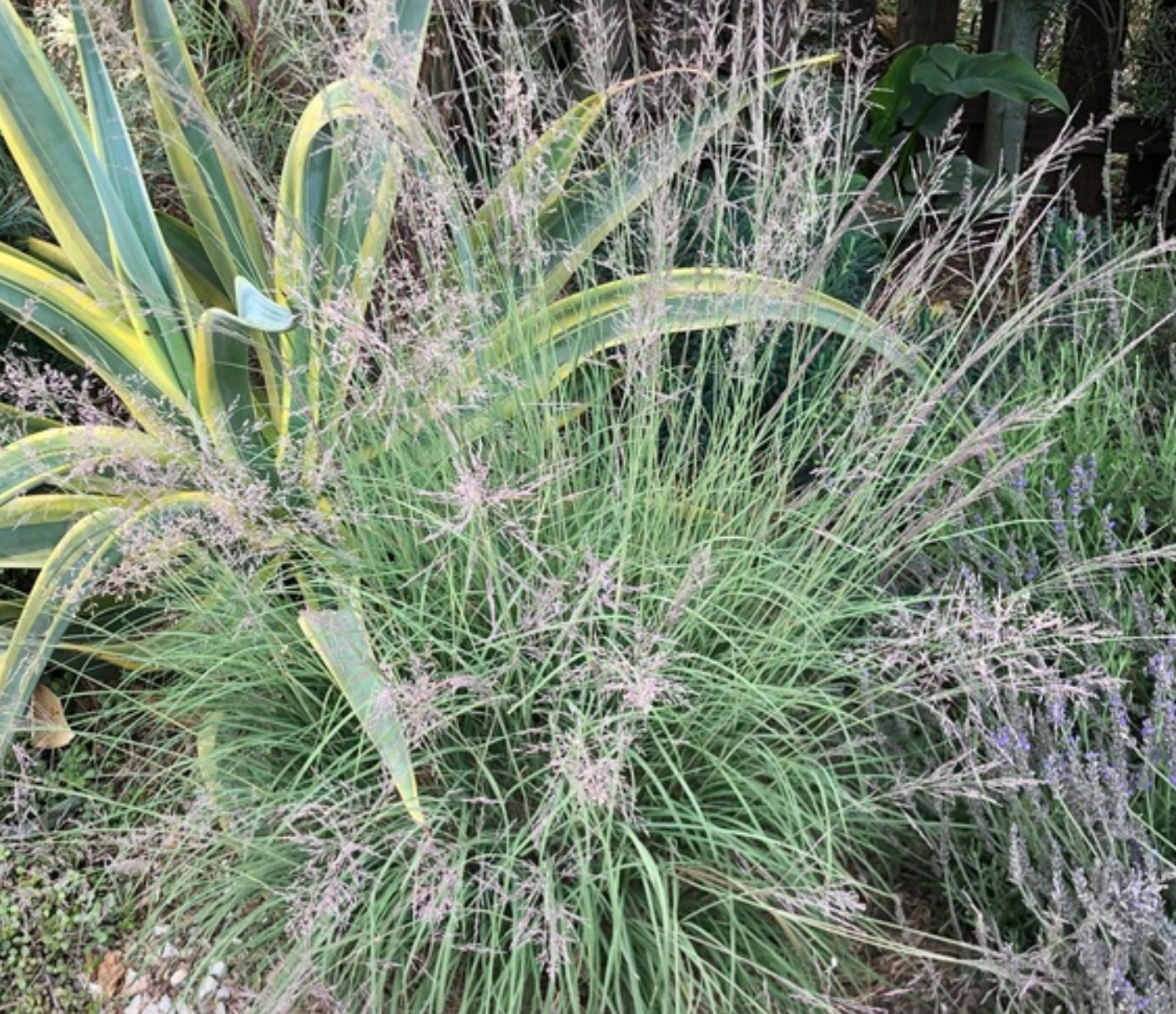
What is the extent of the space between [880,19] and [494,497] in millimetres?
4699

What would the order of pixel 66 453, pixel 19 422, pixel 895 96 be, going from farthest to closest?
1. pixel 895 96
2. pixel 19 422
3. pixel 66 453

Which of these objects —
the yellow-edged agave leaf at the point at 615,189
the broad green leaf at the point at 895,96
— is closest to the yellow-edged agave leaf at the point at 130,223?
the yellow-edged agave leaf at the point at 615,189

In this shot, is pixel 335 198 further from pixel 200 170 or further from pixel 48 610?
pixel 48 610

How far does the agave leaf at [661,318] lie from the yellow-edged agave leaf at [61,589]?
47 cm

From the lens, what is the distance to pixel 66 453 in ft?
5.27

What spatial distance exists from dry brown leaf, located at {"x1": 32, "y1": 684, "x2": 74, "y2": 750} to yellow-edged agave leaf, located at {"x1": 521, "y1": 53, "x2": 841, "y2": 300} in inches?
39.3

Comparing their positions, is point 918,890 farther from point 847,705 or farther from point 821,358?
point 821,358

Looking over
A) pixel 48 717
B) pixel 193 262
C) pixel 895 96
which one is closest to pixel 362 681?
pixel 48 717

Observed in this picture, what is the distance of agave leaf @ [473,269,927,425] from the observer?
1.52 m

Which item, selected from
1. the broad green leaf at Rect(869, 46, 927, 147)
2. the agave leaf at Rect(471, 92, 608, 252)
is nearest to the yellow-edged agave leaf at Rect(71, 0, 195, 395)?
the agave leaf at Rect(471, 92, 608, 252)

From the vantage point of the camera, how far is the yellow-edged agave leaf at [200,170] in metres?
1.79

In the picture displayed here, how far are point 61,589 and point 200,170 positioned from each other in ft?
2.60

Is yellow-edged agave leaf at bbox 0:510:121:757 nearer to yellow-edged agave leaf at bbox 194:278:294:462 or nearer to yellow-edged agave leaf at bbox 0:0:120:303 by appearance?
yellow-edged agave leaf at bbox 194:278:294:462

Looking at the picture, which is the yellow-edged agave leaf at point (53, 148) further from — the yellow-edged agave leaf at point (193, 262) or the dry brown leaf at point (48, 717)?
the dry brown leaf at point (48, 717)
